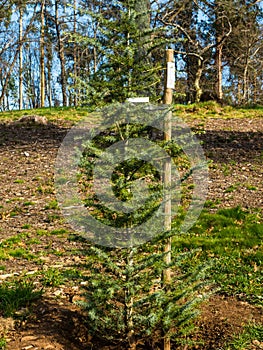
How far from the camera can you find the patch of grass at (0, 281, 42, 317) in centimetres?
359

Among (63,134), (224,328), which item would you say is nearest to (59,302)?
(224,328)

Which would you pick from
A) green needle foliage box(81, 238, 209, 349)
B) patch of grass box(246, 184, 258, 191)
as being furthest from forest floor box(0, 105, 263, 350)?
green needle foliage box(81, 238, 209, 349)

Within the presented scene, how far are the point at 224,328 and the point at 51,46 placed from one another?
1703 centimetres

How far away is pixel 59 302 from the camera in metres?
3.89

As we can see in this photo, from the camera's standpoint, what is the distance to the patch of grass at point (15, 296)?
3.59m

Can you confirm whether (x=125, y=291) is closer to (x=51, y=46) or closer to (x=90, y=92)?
(x=90, y=92)

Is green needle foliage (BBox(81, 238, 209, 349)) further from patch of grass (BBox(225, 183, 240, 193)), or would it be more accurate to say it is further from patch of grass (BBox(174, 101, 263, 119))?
patch of grass (BBox(174, 101, 263, 119))

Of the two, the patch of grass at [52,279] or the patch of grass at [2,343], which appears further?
the patch of grass at [52,279]

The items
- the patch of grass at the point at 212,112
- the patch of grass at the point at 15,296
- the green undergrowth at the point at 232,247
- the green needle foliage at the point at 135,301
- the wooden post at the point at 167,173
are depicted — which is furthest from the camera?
the patch of grass at the point at 212,112

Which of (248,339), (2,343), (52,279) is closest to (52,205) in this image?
(52,279)

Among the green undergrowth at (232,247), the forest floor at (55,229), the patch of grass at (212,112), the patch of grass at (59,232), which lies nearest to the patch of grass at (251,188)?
the forest floor at (55,229)

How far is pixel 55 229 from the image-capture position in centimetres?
609

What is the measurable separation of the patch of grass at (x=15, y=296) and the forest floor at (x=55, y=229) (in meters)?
0.05

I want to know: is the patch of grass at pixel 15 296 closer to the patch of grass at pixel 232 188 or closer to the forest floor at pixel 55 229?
the forest floor at pixel 55 229
